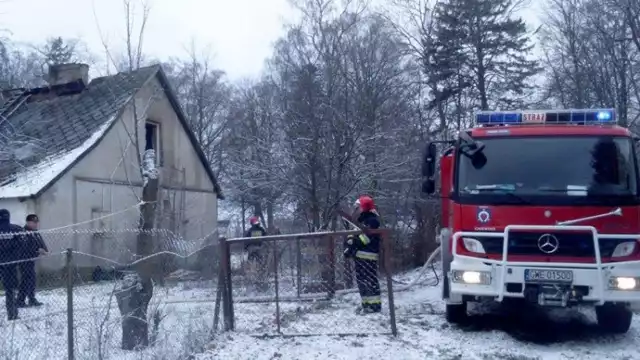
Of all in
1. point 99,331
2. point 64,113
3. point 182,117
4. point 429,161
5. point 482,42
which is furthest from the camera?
point 482,42

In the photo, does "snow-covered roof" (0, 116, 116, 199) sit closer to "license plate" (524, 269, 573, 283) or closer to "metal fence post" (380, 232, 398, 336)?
"metal fence post" (380, 232, 398, 336)

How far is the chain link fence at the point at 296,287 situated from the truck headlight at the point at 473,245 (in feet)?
3.07

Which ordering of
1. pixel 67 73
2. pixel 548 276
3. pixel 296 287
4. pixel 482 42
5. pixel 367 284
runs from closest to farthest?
1. pixel 548 276
2. pixel 367 284
3. pixel 296 287
4. pixel 67 73
5. pixel 482 42

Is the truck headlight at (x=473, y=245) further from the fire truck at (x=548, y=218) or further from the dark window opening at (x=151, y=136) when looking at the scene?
the dark window opening at (x=151, y=136)

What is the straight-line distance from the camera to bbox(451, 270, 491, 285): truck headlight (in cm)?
761

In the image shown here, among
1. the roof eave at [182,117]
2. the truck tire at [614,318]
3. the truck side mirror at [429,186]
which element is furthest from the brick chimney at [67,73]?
the truck tire at [614,318]

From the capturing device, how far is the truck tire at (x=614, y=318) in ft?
26.5

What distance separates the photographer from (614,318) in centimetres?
824

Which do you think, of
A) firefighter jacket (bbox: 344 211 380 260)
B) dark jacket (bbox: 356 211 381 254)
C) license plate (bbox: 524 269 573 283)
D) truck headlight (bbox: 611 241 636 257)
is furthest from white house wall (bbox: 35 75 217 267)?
truck headlight (bbox: 611 241 636 257)

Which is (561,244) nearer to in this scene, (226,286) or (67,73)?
(226,286)

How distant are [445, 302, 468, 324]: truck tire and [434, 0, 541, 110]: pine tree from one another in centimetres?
2185

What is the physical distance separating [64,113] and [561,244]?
15.6 metres

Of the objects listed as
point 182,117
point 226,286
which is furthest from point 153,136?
point 226,286

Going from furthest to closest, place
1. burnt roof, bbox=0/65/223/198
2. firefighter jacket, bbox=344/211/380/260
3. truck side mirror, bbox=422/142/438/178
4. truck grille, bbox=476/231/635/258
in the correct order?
burnt roof, bbox=0/65/223/198 < firefighter jacket, bbox=344/211/380/260 < truck side mirror, bbox=422/142/438/178 < truck grille, bbox=476/231/635/258
